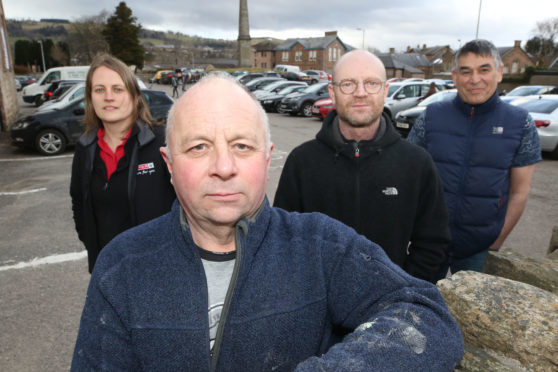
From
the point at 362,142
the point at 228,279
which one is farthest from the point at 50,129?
the point at 228,279

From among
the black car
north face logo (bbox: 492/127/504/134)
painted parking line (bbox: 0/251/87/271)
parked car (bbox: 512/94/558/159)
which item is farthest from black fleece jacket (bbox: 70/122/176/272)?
parked car (bbox: 512/94/558/159)

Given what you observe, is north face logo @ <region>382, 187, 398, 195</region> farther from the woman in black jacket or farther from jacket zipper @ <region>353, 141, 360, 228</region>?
the woman in black jacket

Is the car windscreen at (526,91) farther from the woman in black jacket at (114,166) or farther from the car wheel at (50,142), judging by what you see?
the woman in black jacket at (114,166)

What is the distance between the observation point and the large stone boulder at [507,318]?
1.21 metres

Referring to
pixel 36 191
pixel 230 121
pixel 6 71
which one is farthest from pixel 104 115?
pixel 6 71

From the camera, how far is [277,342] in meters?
1.05

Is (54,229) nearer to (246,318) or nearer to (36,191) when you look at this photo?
(36,191)

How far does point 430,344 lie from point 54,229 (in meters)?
5.75

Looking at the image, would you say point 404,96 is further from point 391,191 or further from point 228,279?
point 228,279

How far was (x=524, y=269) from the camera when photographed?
1.81m

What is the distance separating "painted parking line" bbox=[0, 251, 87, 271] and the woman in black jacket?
2262 millimetres

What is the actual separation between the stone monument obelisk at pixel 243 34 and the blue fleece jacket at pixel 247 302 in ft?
177

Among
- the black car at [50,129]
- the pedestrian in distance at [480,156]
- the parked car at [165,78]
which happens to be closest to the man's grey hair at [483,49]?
the pedestrian in distance at [480,156]

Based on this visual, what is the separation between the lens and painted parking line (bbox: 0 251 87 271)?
4.31 metres
